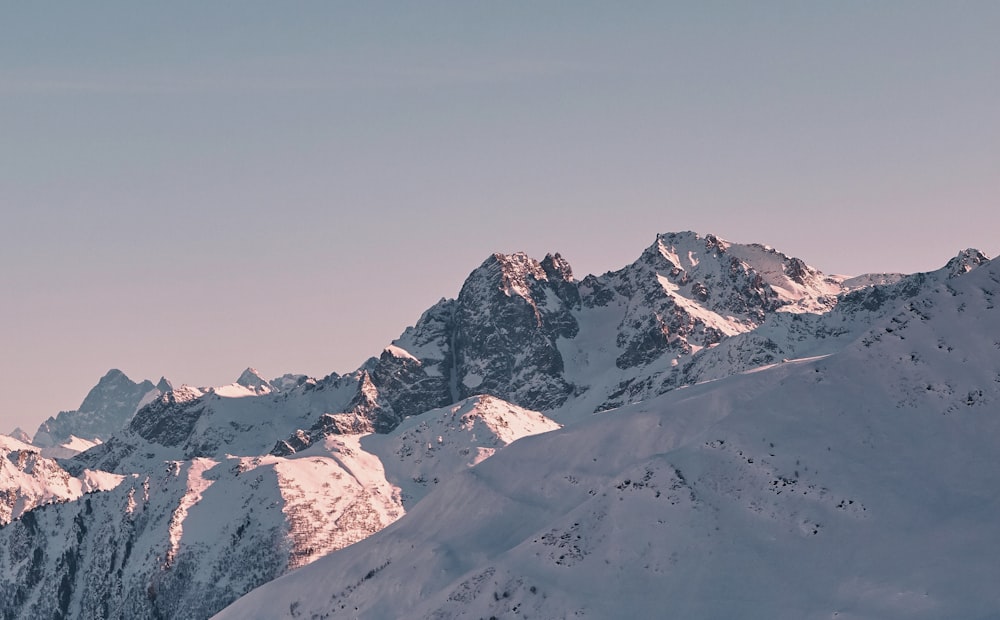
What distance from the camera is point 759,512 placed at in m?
114

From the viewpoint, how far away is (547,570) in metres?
115

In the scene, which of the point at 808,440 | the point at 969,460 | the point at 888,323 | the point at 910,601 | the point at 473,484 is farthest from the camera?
the point at 473,484

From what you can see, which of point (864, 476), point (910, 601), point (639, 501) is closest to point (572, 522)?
point (639, 501)

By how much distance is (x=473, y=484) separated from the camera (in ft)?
470

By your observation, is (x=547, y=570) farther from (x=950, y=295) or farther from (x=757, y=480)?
(x=950, y=295)

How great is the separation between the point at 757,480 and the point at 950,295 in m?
26.8

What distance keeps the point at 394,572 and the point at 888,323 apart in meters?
51.3

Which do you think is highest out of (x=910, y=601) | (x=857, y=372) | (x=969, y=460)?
(x=857, y=372)

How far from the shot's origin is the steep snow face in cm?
10431

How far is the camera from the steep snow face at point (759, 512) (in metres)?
104

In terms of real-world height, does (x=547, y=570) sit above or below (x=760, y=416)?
below

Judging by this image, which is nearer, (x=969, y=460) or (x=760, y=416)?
(x=969, y=460)

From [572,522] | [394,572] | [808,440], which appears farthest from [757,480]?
[394,572]

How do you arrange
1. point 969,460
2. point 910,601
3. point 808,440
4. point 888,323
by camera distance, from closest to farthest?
point 910,601, point 969,460, point 808,440, point 888,323
